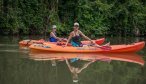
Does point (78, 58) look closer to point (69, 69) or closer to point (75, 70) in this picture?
point (69, 69)

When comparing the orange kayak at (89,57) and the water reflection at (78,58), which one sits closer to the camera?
the water reflection at (78,58)

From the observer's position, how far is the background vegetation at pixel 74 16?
87.2 ft

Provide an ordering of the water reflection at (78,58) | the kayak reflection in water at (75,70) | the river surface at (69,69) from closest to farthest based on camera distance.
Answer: the river surface at (69,69) → the kayak reflection in water at (75,70) → the water reflection at (78,58)

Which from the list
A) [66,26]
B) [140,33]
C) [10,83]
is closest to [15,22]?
[66,26]

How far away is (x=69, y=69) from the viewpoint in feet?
34.2

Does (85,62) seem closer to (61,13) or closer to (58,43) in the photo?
(58,43)

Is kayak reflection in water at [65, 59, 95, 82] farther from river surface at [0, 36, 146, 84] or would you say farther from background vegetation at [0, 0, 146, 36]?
background vegetation at [0, 0, 146, 36]

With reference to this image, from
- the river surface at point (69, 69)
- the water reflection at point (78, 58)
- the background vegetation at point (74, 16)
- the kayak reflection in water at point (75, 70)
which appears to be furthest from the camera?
the background vegetation at point (74, 16)

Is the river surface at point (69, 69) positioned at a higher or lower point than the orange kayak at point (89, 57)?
higher

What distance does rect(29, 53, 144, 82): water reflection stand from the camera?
10.9m

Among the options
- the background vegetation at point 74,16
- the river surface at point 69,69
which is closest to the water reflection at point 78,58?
the river surface at point 69,69

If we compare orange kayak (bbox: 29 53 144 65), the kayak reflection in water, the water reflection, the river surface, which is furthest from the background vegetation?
the kayak reflection in water

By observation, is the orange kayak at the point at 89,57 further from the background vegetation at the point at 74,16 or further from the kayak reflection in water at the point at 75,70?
the background vegetation at the point at 74,16

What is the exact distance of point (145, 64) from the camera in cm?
1172
